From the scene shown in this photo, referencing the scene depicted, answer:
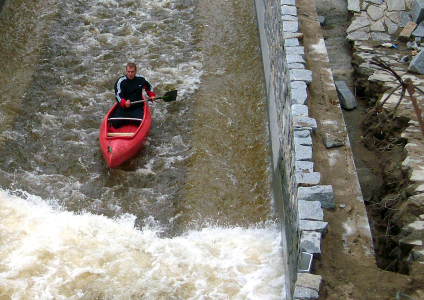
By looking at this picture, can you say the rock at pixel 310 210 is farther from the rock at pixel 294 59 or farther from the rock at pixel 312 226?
the rock at pixel 294 59

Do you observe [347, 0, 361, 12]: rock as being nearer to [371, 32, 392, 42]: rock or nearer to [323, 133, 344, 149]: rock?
[371, 32, 392, 42]: rock

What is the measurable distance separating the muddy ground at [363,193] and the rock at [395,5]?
28.5 inches

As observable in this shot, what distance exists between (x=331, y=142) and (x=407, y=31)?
139 inches

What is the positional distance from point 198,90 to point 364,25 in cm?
306

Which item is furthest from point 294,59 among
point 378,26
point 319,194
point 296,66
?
point 378,26

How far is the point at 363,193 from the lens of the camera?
6254mm

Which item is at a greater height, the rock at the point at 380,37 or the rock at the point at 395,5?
the rock at the point at 395,5

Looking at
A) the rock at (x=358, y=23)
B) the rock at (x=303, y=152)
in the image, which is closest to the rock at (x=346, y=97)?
the rock at (x=358, y=23)

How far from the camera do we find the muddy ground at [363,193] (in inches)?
183

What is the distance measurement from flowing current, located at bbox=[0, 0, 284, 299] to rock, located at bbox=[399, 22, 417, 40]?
251 cm

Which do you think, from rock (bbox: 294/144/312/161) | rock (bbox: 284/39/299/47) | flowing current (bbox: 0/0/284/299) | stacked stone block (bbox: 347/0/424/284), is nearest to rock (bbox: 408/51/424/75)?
stacked stone block (bbox: 347/0/424/284)

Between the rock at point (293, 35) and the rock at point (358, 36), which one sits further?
the rock at point (358, 36)

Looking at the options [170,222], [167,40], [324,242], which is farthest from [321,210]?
[167,40]

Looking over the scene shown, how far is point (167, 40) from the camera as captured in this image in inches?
399
